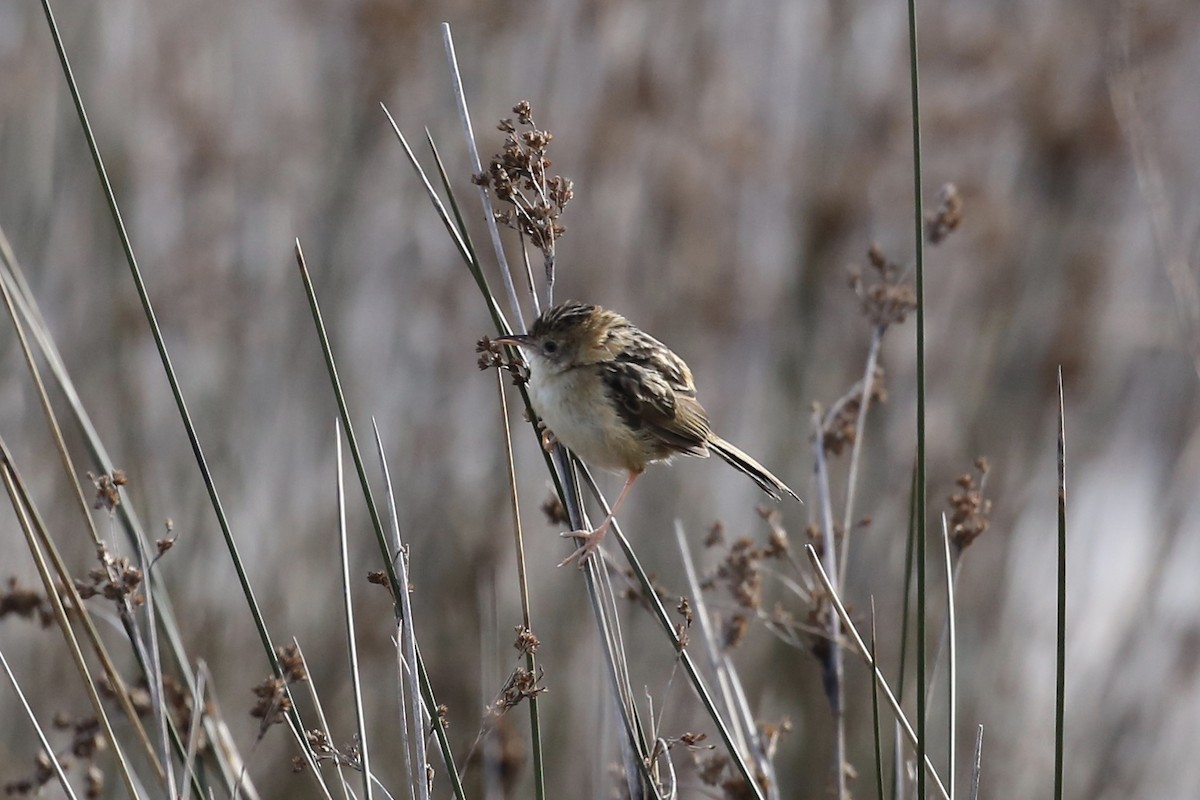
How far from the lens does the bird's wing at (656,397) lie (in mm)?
3020

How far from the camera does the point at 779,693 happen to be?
16.4 feet

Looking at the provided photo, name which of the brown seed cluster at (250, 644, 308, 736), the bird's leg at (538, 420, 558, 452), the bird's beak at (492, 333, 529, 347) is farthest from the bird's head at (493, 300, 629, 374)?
the brown seed cluster at (250, 644, 308, 736)

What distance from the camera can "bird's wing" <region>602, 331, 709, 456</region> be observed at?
3.02 meters

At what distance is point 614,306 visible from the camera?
17.5 ft

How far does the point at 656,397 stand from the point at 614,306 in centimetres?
232

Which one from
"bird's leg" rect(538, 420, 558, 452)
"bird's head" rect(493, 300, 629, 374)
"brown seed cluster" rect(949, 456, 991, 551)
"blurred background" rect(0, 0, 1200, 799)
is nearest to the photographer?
"brown seed cluster" rect(949, 456, 991, 551)

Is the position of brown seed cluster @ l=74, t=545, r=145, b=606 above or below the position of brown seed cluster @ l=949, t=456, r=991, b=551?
below

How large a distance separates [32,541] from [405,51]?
351 centimetres

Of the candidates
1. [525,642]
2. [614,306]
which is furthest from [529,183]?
[614,306]

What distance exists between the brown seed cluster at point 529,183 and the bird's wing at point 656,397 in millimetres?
722

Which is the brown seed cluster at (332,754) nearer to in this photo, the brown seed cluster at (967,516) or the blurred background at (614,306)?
the brown seed cluster at (967,516)

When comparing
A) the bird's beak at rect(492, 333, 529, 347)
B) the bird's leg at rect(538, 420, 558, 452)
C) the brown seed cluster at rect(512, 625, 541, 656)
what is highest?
the bird's beak at rect(492, 333, 529, 347)

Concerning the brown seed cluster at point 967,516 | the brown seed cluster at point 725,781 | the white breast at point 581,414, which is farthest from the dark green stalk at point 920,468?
the white breast at point 581,414

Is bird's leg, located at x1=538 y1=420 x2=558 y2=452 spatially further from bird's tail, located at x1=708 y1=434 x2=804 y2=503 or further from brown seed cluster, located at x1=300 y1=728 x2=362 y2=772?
brown seed cluster, located at x1=300 y1=728 x2=362 y2=772
